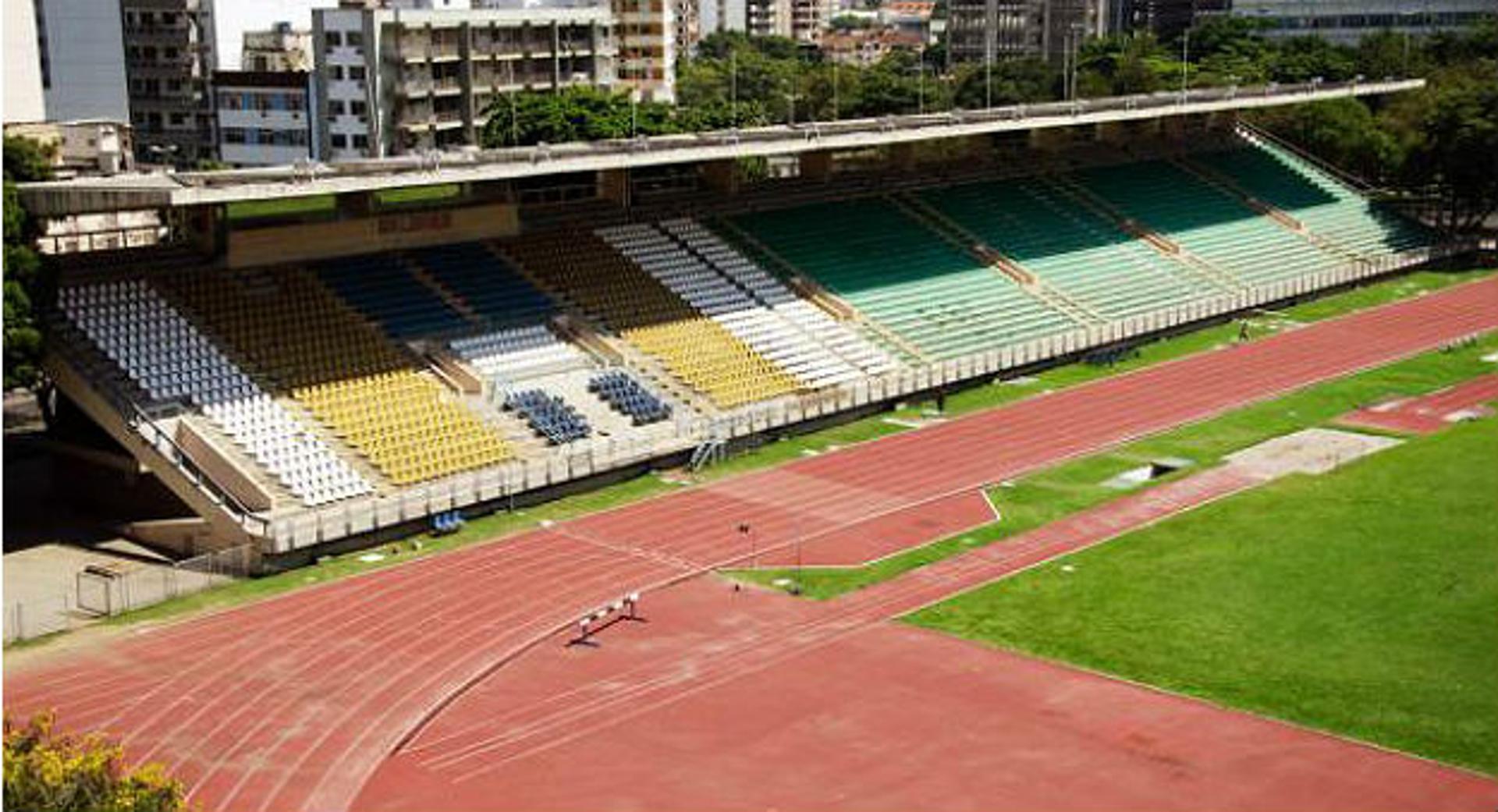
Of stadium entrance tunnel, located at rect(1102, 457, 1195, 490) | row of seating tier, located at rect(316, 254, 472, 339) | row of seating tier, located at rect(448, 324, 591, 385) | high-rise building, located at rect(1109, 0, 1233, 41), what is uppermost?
high-rise building, located at rect(1109, 0, 1233, 41)

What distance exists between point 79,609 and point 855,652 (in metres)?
15.1

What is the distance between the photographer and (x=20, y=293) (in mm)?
34531

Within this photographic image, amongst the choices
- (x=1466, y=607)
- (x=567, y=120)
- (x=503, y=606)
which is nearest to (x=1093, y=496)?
(x=1466, y=607)

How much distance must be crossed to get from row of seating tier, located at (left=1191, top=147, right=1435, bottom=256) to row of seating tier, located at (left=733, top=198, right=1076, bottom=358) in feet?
71.8

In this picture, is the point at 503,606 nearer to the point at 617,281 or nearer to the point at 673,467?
the point at 673,467

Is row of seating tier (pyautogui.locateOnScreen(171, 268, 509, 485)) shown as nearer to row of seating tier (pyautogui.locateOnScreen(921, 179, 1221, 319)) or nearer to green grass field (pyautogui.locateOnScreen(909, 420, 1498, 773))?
green grass field (pyautogui.locateOnScreen(909, 420, 1498, 773))

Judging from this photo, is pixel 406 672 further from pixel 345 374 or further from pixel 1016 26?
pixel 1016 26

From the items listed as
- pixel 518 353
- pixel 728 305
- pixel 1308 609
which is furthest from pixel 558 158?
pixel 1308 609

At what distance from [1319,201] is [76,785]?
6992cm

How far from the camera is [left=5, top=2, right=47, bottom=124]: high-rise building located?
66.8m

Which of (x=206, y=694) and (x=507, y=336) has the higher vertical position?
(x=507, y=336)

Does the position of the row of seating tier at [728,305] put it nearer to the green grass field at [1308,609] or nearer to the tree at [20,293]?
the green grass field at [1308,609]

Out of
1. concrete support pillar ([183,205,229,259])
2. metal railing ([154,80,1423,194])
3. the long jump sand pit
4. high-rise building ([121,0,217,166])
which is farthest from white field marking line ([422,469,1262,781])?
high-rise building ([121,0,217,166])

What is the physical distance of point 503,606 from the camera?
32656mm
